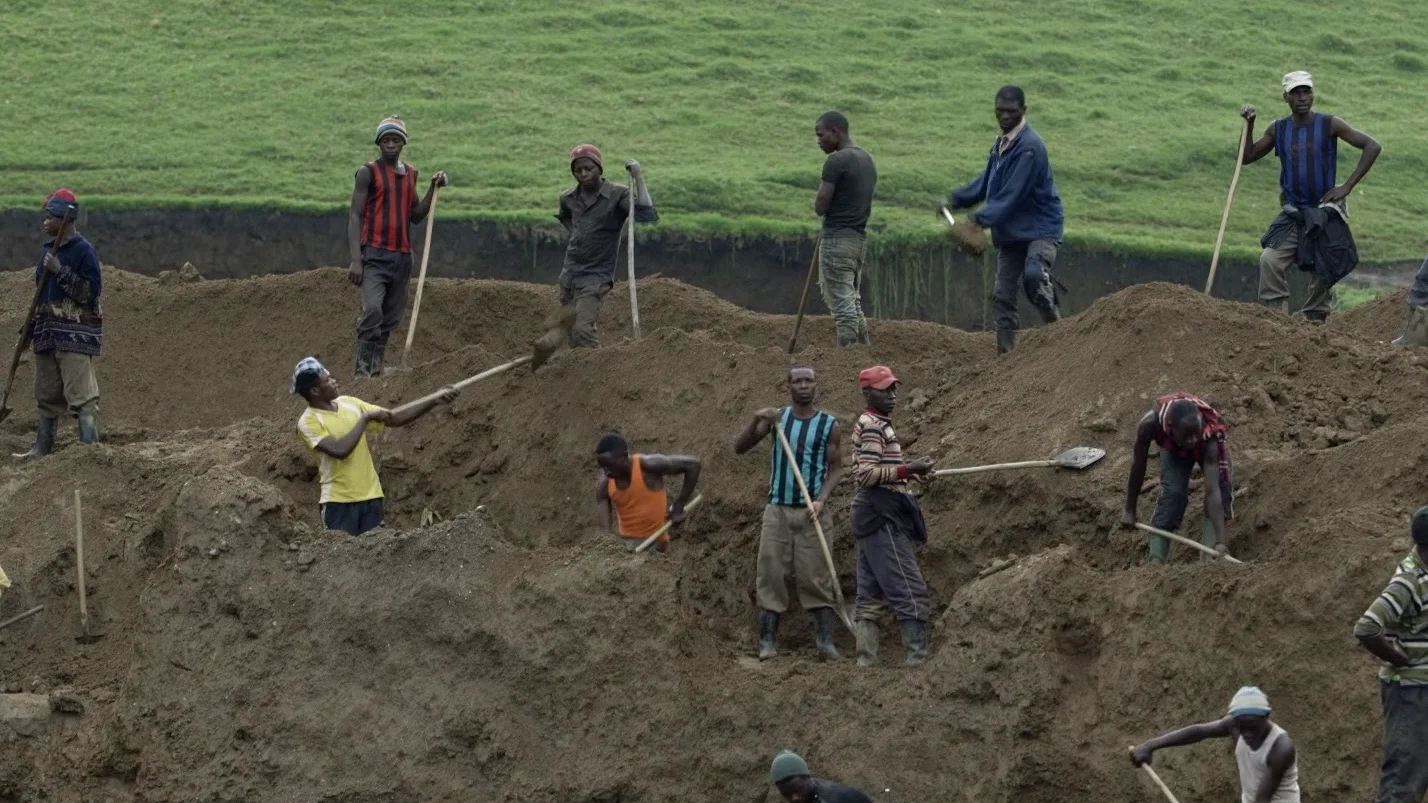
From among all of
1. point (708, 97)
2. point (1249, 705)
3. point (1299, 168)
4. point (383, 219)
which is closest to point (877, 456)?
point (1249, 705)

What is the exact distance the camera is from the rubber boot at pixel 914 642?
37.9 ft

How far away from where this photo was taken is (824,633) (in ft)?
39.9

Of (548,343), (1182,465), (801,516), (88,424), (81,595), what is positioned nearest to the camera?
(1182,465)

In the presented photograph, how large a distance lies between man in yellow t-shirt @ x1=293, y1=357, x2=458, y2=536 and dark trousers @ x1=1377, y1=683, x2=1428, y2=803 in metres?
5.70

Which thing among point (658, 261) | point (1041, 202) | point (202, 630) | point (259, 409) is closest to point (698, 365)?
point (1041, 202)

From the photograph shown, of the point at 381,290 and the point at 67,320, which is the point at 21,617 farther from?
the point at 381,290

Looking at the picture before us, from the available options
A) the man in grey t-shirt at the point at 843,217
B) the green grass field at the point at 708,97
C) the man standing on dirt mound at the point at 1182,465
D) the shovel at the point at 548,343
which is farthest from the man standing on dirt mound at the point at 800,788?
the green grass field at the point at 708,97

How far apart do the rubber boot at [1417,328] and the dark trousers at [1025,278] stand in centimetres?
222

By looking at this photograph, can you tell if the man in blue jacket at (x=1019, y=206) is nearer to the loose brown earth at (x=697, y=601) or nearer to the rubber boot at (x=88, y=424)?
the loose brown earth at (x=697, y=601)

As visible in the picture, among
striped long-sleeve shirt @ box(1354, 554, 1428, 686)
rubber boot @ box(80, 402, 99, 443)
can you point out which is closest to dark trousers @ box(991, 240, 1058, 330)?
striped long-sleeve shirt @ box(1354, 554, 1428, 686)

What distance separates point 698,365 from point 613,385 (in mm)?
562

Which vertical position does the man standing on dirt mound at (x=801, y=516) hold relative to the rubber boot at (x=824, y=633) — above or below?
above

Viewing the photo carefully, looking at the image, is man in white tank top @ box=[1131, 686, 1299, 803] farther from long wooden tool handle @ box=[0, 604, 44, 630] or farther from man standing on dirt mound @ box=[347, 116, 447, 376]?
man standing on dirt mound @ box=[347, 116, 447, 376]

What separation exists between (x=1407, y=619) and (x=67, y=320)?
9511 millimetres
